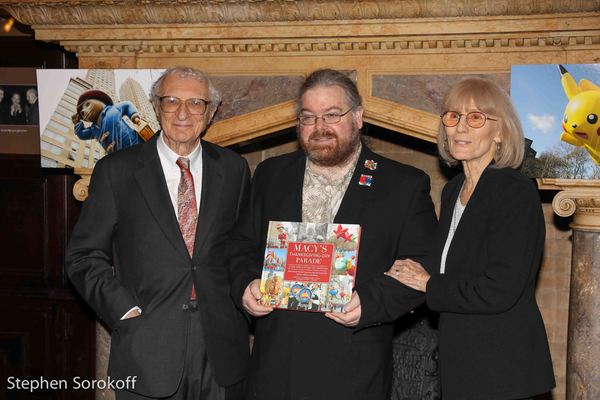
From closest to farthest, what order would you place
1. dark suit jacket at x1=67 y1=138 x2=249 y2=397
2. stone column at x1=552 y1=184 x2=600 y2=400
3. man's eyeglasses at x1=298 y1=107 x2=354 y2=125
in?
man's eyeglasses at x1=298 y1=107 x2=354 y2=125, dark suit jacket at x1=67 y1=138 x2=249 y2=397, stone column at x1=552 y1=184 x2=600 y2=400

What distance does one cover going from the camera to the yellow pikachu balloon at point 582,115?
2963 millimetres

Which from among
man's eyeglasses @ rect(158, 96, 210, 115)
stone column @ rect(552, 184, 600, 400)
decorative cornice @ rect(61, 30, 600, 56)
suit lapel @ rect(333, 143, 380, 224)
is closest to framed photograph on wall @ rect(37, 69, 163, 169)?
decorative cornice @ rect(61, 30, 600, 56)

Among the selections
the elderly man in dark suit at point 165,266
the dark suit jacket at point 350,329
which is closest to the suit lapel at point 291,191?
the dark suit jacket at point 350,329

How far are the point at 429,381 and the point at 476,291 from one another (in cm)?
213

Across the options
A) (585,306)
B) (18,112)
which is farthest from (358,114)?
(18,112)

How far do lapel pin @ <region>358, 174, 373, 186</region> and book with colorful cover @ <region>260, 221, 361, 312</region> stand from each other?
25cm

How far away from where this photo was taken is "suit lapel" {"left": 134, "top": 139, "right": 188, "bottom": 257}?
261 centimetres

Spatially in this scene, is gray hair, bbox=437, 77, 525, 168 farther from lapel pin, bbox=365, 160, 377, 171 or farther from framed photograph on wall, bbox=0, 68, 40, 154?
framed photograph on wall, bbox=0, 68, 40, 154

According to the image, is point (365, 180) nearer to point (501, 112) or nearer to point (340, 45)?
point (501, 112)

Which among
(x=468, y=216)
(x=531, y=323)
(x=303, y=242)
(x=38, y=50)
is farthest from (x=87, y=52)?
(x=531, y=323)

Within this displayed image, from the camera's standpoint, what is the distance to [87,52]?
3.59m

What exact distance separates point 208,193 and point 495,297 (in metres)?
1.14

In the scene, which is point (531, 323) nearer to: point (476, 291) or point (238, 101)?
point (476, 291)

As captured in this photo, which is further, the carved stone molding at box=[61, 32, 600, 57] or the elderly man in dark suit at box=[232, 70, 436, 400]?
the carved stone molding at box=[61, 32, 600, 57]
